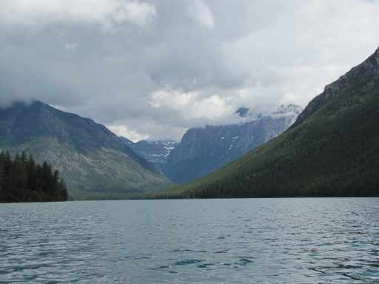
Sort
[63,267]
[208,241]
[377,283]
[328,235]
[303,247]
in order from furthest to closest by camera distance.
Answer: [328,235] < [208,241] < [303,247] < [63,267] < [377,283]

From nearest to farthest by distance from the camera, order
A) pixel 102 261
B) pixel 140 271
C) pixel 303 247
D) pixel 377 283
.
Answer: pixel 377 283
pixel 140 271
pixel 102 261
pixel 303 247

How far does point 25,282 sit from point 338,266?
87.3 ft

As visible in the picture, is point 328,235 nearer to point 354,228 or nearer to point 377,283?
point 354,228

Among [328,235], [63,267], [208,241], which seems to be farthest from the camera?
[328,235]

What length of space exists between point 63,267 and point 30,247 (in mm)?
17028

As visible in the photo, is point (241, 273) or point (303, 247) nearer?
point (241, 273)

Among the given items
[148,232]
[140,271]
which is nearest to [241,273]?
[140,271]

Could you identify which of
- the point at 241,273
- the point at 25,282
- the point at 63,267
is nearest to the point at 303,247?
the point at 241,273

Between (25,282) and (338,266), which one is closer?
(25,282)

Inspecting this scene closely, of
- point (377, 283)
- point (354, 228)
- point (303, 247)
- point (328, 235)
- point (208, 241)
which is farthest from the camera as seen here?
point (354, 228)

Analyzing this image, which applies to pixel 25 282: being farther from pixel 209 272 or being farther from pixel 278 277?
pixel 278 277

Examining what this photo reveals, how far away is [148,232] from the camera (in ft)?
265

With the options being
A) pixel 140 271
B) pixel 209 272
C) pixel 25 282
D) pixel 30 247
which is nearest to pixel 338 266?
pixel 209 272

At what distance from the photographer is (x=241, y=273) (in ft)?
137
